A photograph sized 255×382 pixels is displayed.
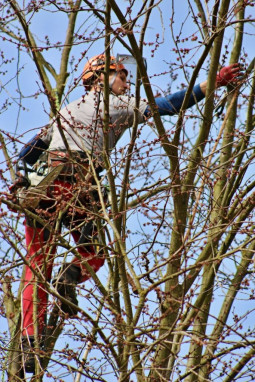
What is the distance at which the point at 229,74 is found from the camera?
4977mm

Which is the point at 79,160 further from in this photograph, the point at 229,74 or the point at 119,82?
the point at 229,74

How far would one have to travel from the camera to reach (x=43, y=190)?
4.68 m

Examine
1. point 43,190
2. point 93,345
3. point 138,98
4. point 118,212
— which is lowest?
point 93,345

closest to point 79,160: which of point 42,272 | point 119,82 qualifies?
point 119,82

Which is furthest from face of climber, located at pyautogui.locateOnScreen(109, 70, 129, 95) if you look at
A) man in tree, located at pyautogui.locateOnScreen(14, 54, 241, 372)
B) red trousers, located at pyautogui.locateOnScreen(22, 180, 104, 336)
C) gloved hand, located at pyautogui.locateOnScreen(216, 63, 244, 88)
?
red trousers, located at pyautogui.locateOnScreen(22, 180, 104, 336)

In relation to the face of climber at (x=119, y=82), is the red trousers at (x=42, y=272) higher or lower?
lower

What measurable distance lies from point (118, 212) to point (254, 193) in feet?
2.77

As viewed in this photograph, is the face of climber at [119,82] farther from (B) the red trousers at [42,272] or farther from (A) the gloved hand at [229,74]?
(B) the red trousers at [42,272]

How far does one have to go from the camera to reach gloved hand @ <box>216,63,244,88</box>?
4.95 m

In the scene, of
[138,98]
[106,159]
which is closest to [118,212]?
[106,159]

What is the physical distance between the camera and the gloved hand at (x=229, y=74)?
4.95 meters

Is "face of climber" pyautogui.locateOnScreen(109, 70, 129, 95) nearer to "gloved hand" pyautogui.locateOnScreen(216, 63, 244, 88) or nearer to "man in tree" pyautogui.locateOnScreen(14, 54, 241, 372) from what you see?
"man in tree" pyautogui.locateOnScreen(14, 54, 241, 372)

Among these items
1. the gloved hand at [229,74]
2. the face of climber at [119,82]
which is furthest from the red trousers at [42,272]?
the gloved hand at [229,74]

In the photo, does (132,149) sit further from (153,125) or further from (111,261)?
(111,261)
